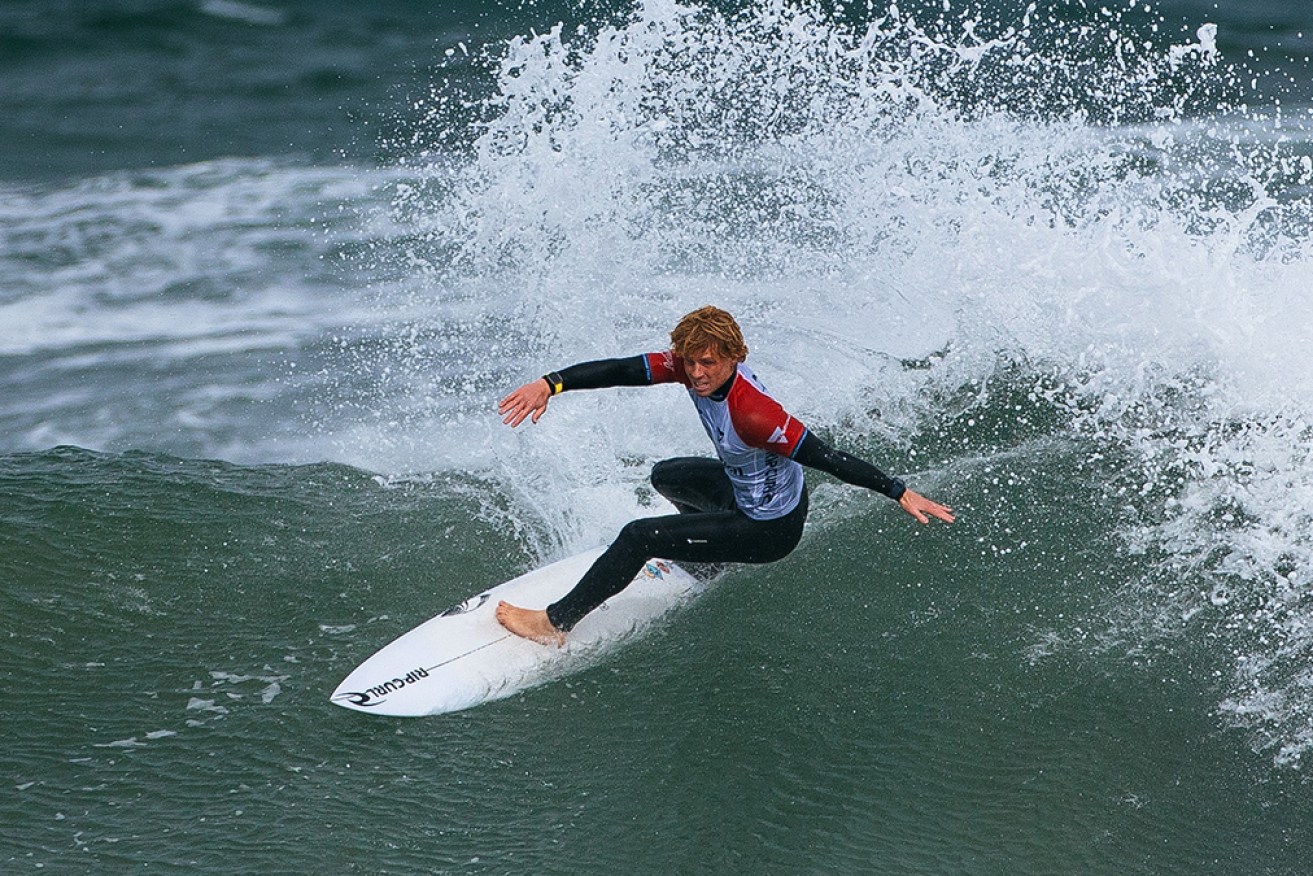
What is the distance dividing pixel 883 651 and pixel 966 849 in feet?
3.90

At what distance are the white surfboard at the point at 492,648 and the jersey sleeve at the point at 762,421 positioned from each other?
128 centimetres

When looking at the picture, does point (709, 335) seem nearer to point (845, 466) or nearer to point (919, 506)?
point (845, 466)

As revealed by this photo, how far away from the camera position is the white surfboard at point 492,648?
543 cm

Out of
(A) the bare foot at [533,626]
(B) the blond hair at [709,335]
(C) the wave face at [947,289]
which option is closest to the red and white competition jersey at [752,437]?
(B) the blond hair at [709,335]

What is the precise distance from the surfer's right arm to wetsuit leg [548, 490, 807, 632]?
1.89 ft

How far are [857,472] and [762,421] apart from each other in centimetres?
40

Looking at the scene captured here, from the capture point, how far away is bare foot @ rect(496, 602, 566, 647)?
18.6 ft

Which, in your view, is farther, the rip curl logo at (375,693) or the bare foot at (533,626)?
the bare foot at (533,626)

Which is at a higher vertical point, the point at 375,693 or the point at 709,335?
the point at 709,335

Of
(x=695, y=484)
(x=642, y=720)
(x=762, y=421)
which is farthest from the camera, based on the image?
(x=695, y=484)

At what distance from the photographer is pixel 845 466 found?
16.5 feet

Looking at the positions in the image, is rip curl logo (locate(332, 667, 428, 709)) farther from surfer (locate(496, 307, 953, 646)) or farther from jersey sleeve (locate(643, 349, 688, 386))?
jersey sleeve (locate(643, 349, 688, 386))

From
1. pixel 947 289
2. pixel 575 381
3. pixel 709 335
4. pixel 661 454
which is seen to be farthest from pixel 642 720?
pixel 947 289

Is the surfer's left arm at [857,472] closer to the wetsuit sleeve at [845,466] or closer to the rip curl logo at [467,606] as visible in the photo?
the wetsuit sleeve at [845,466]
